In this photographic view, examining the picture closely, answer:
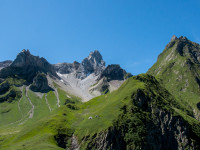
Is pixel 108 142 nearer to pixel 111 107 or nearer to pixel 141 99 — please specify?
pixel 111 107

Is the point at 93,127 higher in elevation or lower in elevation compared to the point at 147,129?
higher

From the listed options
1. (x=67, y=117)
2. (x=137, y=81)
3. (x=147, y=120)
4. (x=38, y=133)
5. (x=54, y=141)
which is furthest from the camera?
(x=137, y=81)

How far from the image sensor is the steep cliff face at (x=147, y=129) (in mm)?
102250

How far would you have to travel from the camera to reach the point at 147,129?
384ft

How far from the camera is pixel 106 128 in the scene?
104m

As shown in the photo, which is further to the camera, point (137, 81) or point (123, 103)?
point (137, 81)

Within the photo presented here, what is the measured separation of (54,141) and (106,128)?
27.5m

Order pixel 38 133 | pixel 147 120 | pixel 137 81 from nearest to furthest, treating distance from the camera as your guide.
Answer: pixel 38 133
pixel 147 120
pixel 137 81

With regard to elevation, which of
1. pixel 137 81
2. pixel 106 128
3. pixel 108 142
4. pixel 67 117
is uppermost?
pixel 137 81

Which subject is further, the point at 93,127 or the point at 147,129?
the point at 147,129

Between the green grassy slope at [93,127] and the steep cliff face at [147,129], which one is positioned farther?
the steep cliff face at [147,129]

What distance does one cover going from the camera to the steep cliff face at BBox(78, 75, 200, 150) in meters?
102

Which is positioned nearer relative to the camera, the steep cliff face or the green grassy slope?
the green grassy slope

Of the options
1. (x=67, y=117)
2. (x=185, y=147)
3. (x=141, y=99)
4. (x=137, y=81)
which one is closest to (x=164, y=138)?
(x=185, y=147)
